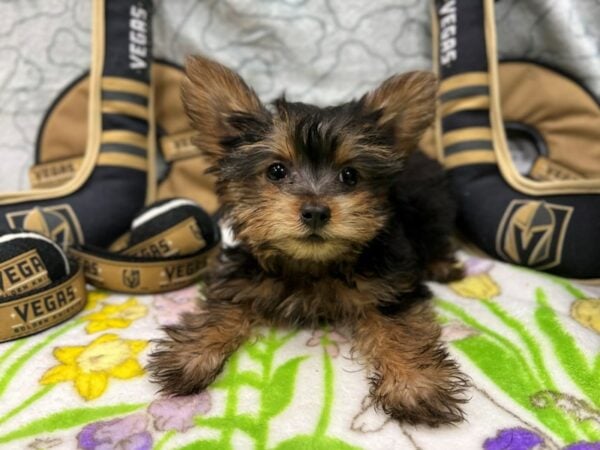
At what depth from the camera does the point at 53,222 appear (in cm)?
295

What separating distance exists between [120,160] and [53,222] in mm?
521

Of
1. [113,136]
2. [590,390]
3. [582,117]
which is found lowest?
[590,390]

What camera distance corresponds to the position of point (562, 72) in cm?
331

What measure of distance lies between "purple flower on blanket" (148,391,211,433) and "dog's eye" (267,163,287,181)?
884mm

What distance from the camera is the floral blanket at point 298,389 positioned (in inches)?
73.2

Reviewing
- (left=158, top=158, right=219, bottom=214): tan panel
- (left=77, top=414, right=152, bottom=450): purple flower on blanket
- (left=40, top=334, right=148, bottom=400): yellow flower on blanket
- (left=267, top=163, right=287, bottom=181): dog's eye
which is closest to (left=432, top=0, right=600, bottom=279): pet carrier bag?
(left=267, top=163, right=287, bottom=181): dog's eye

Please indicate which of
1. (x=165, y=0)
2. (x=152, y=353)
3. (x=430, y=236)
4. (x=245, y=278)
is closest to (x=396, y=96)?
(x=430, y=236)

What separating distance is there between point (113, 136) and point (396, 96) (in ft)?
5.44

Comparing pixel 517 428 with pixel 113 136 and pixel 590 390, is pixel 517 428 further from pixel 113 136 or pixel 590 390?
pixel 113 136

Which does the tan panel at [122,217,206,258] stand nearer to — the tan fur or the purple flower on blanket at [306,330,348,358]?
the tan fur

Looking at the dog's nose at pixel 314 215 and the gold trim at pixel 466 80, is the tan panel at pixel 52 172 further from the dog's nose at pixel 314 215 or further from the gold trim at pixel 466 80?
the gold trim at pixel 466 80

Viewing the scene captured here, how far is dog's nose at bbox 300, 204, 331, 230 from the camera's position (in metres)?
2.07

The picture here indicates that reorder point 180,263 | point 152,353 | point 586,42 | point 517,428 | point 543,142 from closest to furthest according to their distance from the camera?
point 517,428 < point 152,353 < point 180,263 < point 586,42 < point 543,142

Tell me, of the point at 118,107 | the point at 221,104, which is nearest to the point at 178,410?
the point at 221,104
